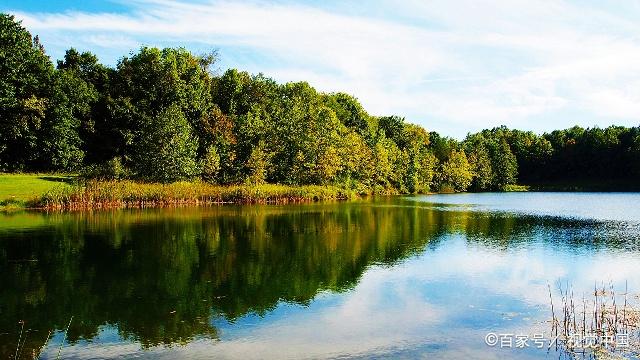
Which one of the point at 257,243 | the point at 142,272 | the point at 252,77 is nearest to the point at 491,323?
the point at 142,272

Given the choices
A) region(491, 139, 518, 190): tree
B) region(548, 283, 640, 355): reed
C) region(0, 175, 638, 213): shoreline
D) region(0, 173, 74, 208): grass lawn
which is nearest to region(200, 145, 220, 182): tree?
region(0, 175, 638, 213): shoreline

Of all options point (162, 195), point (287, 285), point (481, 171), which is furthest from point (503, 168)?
point (287, 285)

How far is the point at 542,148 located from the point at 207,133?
8320cm

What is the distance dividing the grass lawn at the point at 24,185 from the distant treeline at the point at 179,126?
293cm

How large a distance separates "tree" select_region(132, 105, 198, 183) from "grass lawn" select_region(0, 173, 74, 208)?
23.0 ft

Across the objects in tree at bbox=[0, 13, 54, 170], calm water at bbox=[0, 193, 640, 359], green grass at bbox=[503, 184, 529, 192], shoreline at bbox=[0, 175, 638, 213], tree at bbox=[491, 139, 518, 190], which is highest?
tree at bbox=[0, 13, 54, 170]

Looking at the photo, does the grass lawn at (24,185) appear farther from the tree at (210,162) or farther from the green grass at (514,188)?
the green grass at (514,188)

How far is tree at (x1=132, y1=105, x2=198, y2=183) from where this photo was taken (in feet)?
183

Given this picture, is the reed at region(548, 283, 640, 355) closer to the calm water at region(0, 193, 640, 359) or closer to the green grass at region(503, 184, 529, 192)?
the calm water at region(0, 193, 640, 359)

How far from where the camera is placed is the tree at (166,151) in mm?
55875

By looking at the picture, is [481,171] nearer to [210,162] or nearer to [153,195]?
[210,162]

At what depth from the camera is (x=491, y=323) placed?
13875 millimetres

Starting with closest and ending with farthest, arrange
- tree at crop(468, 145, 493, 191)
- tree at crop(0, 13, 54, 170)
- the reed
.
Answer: the reed → tree at crop(0, 13, 54, 170) → tree at crop(468, 145, 493, 191)

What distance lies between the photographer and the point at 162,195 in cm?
5191
